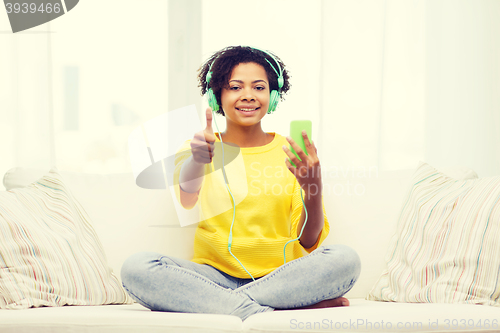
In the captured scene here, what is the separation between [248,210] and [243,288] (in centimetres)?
29

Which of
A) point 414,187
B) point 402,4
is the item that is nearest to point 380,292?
point 414,187

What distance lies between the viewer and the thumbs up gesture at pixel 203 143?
1.01 m

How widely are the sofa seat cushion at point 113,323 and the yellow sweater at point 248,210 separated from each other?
35cm

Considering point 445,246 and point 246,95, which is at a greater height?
point 246,95

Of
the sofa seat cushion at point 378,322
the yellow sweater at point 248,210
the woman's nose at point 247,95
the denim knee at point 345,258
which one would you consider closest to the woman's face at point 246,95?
the woman's nose at point 247,95

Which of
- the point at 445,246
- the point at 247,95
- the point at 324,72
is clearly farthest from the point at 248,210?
the point at 324,72

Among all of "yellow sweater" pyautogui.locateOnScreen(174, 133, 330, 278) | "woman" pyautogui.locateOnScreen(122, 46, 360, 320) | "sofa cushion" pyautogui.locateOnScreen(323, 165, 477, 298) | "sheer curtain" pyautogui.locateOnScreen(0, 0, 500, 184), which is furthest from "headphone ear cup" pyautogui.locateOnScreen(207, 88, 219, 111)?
"sheer curtain" pyautogui.locateOnScreen(0, 0, 500, 184)

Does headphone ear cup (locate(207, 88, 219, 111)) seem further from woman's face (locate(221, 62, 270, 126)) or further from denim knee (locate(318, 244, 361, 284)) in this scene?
denim knee (locate(318, 244, 361, 284))

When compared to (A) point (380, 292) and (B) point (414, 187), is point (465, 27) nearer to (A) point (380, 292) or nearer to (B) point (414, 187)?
(B) point (414, 187)

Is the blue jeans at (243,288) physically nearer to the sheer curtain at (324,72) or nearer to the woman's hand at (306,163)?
the woman's hand at (306,163)

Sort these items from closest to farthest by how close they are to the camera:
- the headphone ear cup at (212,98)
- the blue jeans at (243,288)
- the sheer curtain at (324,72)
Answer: the blue jeans at (243,288)
the headphone ear cup at (212,98)
the sheer curtain at (324,72)

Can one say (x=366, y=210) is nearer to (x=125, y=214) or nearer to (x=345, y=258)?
(x=345, y=258)

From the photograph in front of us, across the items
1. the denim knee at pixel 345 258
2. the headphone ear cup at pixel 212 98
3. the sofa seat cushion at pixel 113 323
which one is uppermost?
the headphone ear cup at pixel 212 98

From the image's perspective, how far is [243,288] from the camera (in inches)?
36.8
